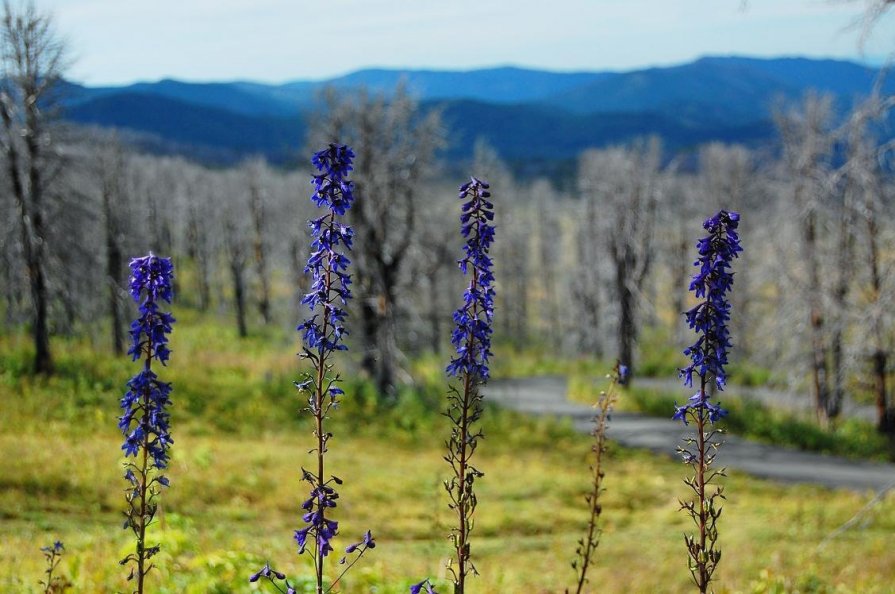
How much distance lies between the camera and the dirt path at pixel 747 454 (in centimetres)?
2261

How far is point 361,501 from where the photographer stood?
52.5ft

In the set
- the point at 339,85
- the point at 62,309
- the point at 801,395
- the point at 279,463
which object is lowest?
the point at 801,395

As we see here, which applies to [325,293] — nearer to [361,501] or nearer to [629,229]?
[361,501]

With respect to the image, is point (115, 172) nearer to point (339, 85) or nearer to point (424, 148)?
point (339, 85)

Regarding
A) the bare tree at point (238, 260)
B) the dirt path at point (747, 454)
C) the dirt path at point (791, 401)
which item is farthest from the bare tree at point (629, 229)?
the bare tree at point (238, 260)

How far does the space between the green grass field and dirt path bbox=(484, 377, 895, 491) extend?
1.25m

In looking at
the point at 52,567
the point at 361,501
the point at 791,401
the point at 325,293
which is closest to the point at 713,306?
the point at 325,293

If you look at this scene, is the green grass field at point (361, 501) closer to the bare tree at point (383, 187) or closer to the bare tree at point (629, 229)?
the bare tree at point (383, 187)

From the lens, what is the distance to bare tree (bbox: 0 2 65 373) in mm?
21391

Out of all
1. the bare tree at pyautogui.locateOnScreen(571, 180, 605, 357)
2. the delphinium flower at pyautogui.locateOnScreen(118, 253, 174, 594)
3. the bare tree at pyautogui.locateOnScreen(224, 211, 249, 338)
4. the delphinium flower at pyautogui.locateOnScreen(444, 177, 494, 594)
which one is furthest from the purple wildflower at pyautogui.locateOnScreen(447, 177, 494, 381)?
the bare tree at pyautogui.locateOnScreen(224, 211, 249, 338)

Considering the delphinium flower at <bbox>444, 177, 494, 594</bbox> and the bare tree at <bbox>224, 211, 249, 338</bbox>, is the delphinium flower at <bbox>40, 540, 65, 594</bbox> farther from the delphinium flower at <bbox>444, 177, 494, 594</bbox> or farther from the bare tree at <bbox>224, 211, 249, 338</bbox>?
the bare tree at <bbox>224, 211, 249, 338</bbox>

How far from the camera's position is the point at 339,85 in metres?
26.6

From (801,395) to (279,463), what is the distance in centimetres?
2277

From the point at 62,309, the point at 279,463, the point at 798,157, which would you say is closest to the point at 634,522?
the point at 279,463
